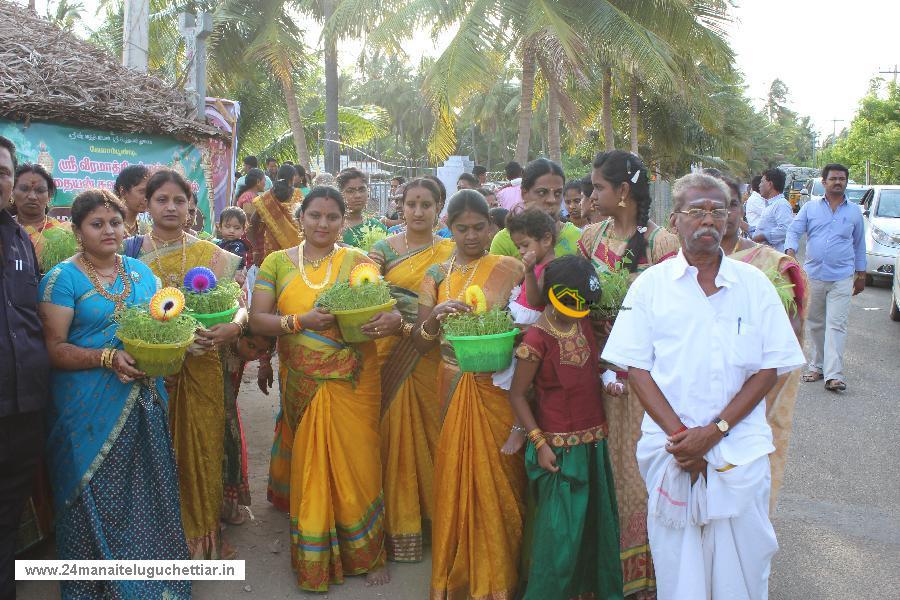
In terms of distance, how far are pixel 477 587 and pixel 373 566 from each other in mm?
696

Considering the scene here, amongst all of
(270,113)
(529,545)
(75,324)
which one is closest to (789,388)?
(529,545)

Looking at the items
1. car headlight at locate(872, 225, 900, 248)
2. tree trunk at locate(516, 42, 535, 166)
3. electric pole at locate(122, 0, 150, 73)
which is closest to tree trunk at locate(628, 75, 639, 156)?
tree trunk at locate(516, 42, 535, 166)

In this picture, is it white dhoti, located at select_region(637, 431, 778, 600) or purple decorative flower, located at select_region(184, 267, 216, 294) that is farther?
purple decorative flower, located at select_region(184, 267, 216, 294)

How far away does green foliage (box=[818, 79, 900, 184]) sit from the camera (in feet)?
84.5

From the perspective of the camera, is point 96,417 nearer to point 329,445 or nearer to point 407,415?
point 329,445

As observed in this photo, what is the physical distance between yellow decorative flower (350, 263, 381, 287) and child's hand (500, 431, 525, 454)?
3.41ft

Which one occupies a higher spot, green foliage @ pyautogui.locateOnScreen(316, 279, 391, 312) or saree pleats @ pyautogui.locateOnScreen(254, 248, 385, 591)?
green foliage @ pyautogui.locateOnScreen(316, 279, 391, 312)

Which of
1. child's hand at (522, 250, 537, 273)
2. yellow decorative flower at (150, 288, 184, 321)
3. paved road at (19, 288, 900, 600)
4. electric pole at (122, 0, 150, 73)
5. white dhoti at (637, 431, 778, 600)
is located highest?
electric pole at (122, 0, 150, 73)

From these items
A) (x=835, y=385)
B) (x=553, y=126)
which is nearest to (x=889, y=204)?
(x=553, y=126)

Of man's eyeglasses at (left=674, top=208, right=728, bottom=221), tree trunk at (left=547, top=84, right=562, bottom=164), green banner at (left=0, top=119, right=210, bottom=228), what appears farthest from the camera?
tree trunk at (left=547, top=84, right=562, bottom=164)

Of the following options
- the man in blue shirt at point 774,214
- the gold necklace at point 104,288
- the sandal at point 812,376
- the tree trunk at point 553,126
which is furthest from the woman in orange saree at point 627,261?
the tree trunk at point 553,126

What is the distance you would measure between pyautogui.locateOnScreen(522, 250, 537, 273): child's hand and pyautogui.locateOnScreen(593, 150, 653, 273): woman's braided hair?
0.54m

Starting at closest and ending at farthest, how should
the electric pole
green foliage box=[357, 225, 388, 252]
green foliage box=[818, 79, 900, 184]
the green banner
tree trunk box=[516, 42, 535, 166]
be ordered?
green foliage box=[357, 225, 388, 252] < the green banner < the electric pole < tree trunk box=[516, 42, 535, 166] < green foliage box=[818, 79, 900, 184]

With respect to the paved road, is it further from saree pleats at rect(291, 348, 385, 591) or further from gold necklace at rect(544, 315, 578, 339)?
gold necklace at rect(544, 315, 578, 339)
